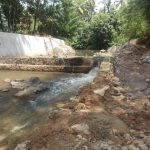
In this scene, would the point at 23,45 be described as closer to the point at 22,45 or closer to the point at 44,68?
the point at 22,45

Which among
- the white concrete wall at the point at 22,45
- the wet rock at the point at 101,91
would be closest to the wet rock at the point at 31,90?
the wet rock at the point at 101,91

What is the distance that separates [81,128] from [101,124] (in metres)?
0.40

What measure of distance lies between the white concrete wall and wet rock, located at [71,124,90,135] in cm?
1253

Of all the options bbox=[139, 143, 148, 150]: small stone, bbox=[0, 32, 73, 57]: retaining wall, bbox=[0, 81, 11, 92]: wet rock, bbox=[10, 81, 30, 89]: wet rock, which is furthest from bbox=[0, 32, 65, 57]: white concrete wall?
bbox=[139, 143, 148, 150]: small stone

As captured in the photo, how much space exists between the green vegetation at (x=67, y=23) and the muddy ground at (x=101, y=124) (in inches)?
535

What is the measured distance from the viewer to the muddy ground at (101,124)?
14.0 ft

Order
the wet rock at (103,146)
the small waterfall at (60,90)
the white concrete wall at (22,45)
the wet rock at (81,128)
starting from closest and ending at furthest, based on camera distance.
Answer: the wet rock at (103,146), the wet rock at (81,128), the small waterfall at (60,90), the white concrete wall at (22,45)

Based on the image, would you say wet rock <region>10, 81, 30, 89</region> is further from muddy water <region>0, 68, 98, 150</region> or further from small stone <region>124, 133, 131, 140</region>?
small stone <region>124, 133, 131, 140</region>

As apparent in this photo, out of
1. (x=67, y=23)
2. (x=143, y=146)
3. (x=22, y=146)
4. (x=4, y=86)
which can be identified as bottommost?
(x=4, y=86)

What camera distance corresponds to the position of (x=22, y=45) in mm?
19734

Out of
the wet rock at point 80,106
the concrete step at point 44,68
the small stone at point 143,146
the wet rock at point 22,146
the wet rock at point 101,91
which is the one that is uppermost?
the small stone at point 143,146

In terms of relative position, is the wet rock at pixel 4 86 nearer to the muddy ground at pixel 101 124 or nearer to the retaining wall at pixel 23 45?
the muddy ground at pixel 101 124

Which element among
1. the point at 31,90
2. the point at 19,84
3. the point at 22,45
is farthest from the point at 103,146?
the point at 22,45

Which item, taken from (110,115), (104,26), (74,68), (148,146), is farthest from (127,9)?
(148,146)
